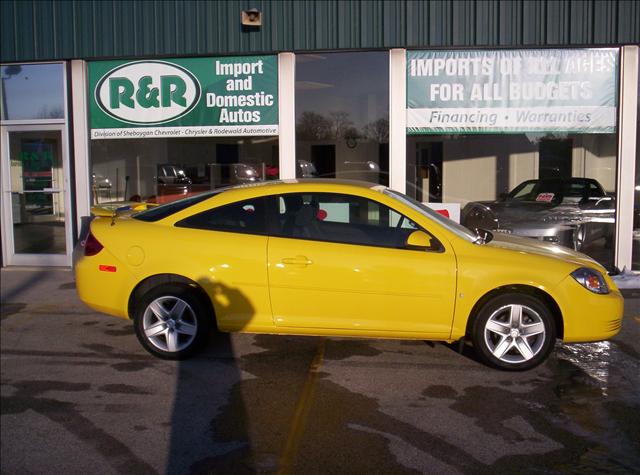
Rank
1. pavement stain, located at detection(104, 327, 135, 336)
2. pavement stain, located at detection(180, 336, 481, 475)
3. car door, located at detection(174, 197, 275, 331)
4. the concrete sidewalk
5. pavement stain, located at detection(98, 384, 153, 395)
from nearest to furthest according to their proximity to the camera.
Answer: pavement stain, located at detection(180, 336, 481, 475), pavement stain, located at detection(98, 384, 153, 395), car door, located at detection(174, 197, 275, 331), pavement stain, located at detection(104, 327, 135, 336), the concrete sidewalk

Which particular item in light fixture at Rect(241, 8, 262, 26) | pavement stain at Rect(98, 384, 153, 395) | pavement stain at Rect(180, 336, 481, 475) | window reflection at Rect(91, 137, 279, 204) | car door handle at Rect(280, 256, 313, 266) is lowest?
pavement stain at Rect(180, 336, 481, 475)

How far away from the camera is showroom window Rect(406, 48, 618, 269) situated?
9.48 meters

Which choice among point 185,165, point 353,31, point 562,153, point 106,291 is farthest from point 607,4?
point 106,291

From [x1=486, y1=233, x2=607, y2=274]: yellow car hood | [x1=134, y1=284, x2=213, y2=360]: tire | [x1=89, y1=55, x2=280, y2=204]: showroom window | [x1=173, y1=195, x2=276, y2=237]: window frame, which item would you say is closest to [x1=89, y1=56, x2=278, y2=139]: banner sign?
[x1=89, y1=55, x2=280, y2=204]: showroom window

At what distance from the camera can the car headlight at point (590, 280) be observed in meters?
5.57

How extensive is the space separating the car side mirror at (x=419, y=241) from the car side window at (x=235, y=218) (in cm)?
123

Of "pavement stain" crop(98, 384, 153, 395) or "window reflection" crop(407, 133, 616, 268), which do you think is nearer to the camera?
"pavement stain" crop(98, 384, 153, 395)

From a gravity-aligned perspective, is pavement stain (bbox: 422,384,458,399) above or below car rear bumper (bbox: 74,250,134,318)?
below

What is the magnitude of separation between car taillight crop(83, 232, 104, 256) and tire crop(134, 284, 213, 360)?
23.4 inches

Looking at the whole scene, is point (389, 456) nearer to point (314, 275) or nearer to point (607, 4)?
point (314, 275)

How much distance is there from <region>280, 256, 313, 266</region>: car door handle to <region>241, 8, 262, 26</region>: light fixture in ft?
16.9

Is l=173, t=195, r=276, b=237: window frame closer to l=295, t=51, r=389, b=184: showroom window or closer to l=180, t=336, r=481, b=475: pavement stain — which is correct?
l=180, t=336, r=481, b=475: pavement stain

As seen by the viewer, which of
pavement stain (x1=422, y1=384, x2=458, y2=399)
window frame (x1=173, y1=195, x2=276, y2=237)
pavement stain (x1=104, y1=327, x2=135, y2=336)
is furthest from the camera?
pavement stain (x1=104, y1=327, x2=135, y2=336)

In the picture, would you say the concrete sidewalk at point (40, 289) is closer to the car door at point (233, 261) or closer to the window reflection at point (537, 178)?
the car door at point (233, 261)
